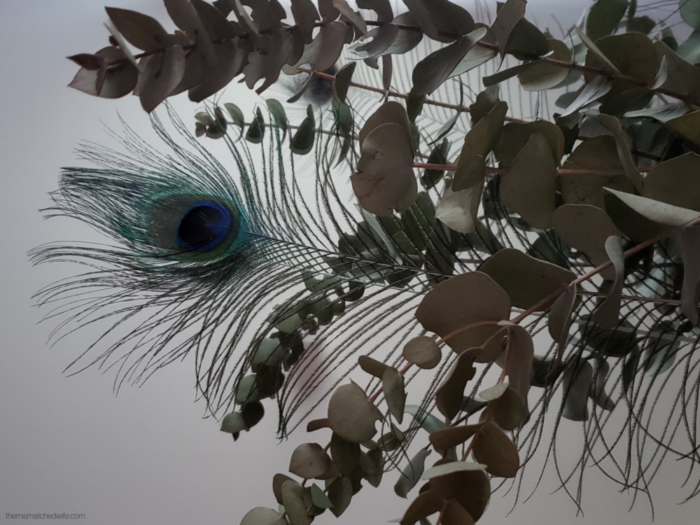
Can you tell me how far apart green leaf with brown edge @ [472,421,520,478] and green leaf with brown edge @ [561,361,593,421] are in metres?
0.12

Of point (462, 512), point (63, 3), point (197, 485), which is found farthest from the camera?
point (63, 3)

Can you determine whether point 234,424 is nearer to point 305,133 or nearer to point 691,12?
point 305,133

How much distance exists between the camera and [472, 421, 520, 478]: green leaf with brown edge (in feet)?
0.45

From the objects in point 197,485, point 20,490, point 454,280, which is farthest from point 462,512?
point 20,490

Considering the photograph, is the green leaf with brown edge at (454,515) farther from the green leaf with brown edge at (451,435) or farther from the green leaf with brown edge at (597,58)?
the green leaf with brown edge at (597,58)

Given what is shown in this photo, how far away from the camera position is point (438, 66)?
0.18m

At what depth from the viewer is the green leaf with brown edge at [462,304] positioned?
14 centimetres

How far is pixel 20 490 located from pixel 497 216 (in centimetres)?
83

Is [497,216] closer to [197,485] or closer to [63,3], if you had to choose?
[197,485]

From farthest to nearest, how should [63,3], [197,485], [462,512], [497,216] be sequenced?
1. [63,3]
2. [197,485]
3. [497,216]
4. [462,512]

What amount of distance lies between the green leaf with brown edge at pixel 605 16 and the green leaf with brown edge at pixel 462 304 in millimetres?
151

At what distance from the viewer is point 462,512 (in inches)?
5.5

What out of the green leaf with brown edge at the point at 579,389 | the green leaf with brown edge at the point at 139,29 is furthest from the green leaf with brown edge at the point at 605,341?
the green leaf with brown edge at the point at 139,29

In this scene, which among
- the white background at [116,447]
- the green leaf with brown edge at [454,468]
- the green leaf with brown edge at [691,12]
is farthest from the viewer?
the white background at [116,447]
